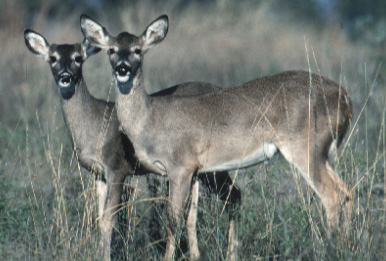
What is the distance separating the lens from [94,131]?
748 centimetres

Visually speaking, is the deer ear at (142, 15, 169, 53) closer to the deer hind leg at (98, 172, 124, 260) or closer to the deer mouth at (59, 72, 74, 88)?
the deer mouth at (59, 72, 74, 88)

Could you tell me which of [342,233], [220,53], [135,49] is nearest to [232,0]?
[220,53]

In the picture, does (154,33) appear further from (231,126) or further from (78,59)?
(231,126)

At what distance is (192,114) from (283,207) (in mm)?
1337

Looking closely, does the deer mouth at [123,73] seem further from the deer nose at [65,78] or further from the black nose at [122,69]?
the deer nose at [65,78]

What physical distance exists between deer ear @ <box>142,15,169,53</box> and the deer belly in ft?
4.66

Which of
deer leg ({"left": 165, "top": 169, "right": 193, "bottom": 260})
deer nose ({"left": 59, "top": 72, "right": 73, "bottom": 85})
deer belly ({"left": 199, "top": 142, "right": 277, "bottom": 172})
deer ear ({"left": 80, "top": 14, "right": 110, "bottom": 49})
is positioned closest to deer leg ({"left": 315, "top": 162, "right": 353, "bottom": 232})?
deer belly ({"left": 199, "top": 142, "right": 277, "bottom": 172})

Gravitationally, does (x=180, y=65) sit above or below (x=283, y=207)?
above

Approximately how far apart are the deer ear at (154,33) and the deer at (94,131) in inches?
28.1

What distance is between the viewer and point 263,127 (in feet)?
21.9

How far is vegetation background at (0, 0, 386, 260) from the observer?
5.91m

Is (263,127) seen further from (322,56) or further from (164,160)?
(322,56)

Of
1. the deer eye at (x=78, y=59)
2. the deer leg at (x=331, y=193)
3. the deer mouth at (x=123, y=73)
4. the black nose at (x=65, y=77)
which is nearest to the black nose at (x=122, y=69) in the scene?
the deer mouth at (x=123, y=73)

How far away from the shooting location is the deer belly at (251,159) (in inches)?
264
